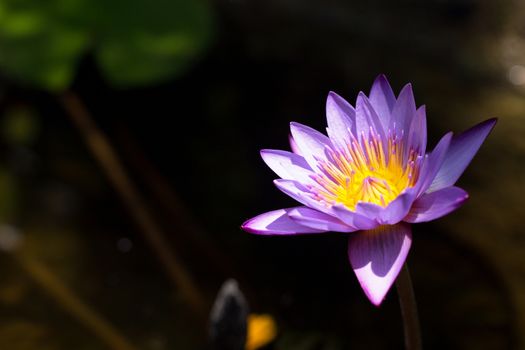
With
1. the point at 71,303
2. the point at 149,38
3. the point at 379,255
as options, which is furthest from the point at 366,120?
the point at 149,38

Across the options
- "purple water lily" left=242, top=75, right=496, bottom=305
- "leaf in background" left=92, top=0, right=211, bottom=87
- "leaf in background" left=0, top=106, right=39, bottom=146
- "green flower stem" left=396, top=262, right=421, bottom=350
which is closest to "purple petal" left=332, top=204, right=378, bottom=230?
"purple water lily" left=242, top=75, right=496, bottom=305

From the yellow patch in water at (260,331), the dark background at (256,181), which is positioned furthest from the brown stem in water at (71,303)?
the yellow patch in water at (260,331)

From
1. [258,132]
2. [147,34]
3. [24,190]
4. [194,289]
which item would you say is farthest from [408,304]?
[147,34]

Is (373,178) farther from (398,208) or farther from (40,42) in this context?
(40,42)

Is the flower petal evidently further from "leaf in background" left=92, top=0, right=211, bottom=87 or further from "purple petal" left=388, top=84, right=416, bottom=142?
"leaf in background" left=92, top=0, right=211, bottom=87

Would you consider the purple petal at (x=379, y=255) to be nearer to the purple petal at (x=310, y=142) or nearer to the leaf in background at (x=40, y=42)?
the purple petal at (x=310, y=142)

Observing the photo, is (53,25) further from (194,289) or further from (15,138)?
(194,289)

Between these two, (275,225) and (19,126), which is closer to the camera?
(275,225)
